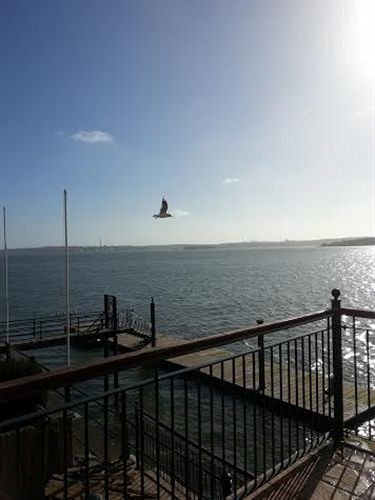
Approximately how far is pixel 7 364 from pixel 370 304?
1960 inches

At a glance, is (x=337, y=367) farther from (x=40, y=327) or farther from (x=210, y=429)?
(x=40, y=327)

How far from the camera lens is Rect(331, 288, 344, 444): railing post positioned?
4621 mm

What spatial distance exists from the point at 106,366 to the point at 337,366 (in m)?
3.00

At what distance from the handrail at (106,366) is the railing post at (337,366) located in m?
1.23

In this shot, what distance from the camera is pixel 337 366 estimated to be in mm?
4703

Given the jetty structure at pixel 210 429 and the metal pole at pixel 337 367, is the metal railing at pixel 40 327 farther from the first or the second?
the metal pole at pixel 337 367

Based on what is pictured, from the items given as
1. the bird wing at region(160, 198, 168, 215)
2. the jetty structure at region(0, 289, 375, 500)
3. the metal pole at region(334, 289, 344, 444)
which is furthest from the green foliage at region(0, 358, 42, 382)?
the metal pole at region(334, 289, 344, 444)

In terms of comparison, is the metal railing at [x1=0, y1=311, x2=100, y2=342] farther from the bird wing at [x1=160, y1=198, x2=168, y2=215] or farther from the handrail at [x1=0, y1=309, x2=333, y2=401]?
the handrail at [x1=0, y1=309, x2=333, y2=401]

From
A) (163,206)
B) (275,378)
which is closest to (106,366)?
(163,206)

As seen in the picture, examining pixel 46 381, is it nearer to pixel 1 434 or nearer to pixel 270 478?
pixel 270 478

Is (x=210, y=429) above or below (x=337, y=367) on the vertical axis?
below

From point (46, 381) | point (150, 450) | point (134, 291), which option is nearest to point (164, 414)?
point (150, 450)

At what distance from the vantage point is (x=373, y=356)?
2620cm

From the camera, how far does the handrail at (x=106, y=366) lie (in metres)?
2.19
